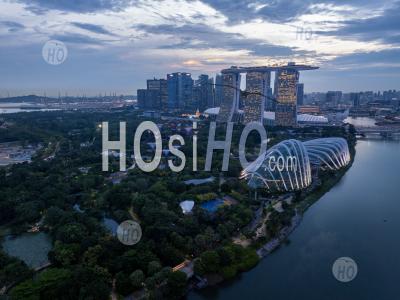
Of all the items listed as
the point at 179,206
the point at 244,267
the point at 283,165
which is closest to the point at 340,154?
the point at 283,165

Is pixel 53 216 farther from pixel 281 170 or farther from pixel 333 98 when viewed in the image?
pixel 333 98

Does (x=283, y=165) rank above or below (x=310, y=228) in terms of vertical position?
above

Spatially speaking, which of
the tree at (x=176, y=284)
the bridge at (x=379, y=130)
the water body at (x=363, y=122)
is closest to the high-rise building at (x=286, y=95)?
the bridge at (x=379, y=130)

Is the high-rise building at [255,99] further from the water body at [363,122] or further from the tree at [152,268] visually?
the tree at [152,268]

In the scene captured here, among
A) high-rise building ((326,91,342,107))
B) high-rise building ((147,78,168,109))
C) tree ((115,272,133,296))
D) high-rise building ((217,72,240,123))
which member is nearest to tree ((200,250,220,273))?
tree ((115,272,133,296))

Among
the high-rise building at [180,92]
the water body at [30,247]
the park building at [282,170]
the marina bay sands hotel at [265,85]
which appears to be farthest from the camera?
the high-rise building at [180,92]

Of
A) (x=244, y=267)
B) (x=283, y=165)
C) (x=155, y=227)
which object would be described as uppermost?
(x=283, y=165)

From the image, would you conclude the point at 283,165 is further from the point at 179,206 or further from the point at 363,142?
the point at 363,142
